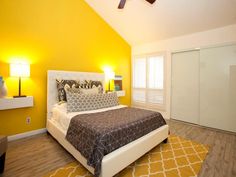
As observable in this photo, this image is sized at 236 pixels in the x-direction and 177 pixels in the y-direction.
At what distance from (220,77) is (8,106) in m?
4.24

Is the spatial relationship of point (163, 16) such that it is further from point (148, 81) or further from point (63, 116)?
point (63, 116)

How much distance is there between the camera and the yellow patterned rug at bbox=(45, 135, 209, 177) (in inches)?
63.7

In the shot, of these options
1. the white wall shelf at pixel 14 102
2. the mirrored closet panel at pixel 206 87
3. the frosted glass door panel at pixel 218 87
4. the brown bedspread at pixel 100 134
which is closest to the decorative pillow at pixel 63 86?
the white wall shelf at pixel 14 102

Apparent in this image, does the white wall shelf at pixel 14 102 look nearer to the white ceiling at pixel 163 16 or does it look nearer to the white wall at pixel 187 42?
the white ceiling at pixel 163 16

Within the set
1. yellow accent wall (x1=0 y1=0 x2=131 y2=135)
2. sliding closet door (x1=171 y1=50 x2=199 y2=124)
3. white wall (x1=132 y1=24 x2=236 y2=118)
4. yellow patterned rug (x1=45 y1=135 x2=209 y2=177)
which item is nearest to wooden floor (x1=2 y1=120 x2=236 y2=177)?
yellow patterned rug (x1=45 y1=135 x2=209 y2=177)

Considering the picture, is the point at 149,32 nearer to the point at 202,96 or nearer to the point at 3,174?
the point at 202,96

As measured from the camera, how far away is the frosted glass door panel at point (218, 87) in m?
2.85

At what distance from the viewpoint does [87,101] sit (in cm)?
244

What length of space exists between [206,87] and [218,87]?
0.76ft

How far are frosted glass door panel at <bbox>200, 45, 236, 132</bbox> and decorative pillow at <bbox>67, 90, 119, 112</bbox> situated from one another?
2281 millimetres

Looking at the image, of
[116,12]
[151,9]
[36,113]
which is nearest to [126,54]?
[116,12]

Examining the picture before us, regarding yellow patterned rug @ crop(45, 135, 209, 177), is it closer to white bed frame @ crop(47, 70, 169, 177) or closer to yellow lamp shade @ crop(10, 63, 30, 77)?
white bed frame @ crop(47, 70, 169, 177)

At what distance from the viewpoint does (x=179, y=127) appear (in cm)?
325

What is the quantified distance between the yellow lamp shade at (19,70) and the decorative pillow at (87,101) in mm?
804
